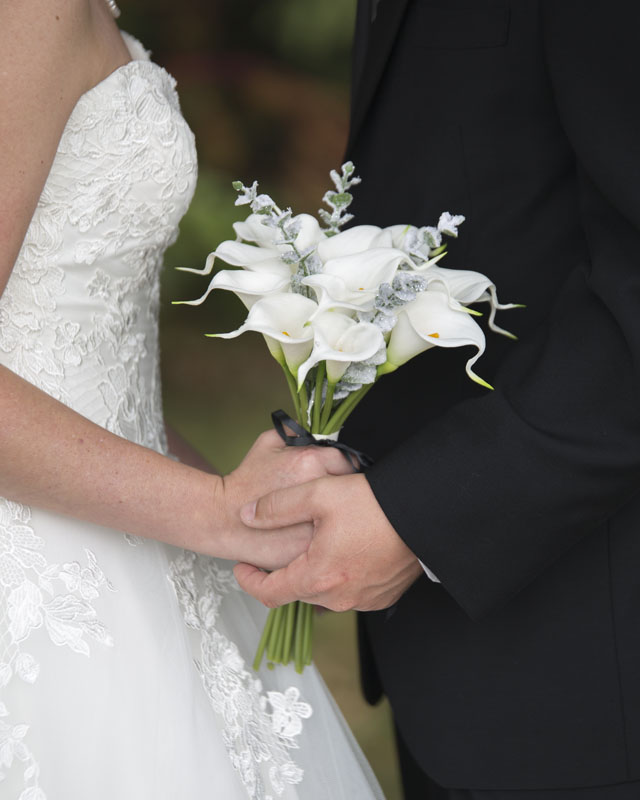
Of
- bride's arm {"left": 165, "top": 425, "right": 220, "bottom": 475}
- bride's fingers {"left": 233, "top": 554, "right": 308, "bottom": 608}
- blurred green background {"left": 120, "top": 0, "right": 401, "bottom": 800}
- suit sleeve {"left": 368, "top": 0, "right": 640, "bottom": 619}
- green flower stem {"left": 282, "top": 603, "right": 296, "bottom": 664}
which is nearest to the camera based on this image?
suit sleeve {"left": 368, "top": 0, "right": 640, "bottom": 619}

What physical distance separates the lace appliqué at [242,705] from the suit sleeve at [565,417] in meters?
0.32

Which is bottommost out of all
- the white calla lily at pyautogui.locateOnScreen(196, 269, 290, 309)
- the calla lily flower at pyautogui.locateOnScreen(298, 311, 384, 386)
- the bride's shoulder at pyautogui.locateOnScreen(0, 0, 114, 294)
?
the calla lily flower at pyautogui.locateOnScreen(298, 311, 384, 386)

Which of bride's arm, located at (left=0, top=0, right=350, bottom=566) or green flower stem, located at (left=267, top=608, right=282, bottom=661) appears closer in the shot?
bride's arm, located at (left=0, top=0, right=350, bottom=566)

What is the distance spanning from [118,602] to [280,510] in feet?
0.79

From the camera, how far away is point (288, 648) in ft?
4.00

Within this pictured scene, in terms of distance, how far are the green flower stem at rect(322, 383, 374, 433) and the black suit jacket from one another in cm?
9

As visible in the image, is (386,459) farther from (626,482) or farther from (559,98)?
(559,98)

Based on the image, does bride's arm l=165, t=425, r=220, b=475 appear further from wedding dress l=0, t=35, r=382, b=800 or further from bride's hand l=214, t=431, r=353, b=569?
bride's hand l=214, t=431, r=353, b=569

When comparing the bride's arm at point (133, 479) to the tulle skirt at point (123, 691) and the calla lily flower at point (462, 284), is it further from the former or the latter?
the calla lily flower at point (462, 284)

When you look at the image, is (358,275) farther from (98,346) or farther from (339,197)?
(98,346)

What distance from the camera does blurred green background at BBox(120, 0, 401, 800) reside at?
2932mm

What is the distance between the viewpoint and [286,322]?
103 cm

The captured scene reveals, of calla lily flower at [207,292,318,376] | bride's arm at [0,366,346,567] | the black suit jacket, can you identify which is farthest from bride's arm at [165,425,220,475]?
calla lily flower at [207,292,318,376]

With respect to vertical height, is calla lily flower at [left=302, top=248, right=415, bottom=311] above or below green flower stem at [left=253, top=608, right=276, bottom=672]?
above
